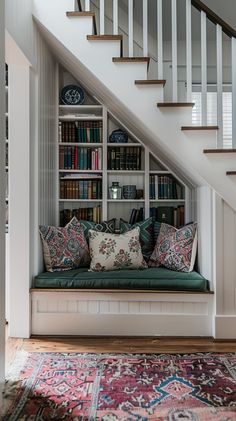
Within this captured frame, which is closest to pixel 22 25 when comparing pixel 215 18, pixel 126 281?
pixel 215 18

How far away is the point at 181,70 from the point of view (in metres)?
4.44

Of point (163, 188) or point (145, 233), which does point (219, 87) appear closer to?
point (163, 188)

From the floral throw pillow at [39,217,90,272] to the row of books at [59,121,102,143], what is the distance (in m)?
1.04

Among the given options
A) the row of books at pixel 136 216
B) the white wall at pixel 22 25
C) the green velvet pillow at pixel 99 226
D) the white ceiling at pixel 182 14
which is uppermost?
the white ceiling at pixel 182 14

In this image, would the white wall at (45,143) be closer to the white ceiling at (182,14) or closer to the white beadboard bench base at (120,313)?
the white beadboard bench base at (120,313)

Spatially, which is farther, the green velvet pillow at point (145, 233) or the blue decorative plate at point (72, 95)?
the blue decorative plate at point (72, 95)

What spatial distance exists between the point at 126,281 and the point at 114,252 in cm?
33

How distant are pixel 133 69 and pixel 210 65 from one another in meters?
1.79

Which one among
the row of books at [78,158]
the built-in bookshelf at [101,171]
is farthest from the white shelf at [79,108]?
the row of books at [78,158]

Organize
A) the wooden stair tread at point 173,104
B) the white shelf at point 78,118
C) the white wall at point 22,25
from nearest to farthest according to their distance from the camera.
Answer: the white wall at point 22,25
the wooden stair tread at point 173,104
the white shelf at point 78,118

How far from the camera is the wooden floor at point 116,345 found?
2.78 m

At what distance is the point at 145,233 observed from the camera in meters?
3.82

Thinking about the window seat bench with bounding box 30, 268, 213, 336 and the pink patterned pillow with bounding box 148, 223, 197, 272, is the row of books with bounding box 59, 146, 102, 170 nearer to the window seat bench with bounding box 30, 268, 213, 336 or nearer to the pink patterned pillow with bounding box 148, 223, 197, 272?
the pink patterned pillow with bounding box 148, 223, 197, 272

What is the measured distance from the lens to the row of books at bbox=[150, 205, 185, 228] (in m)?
4.04
